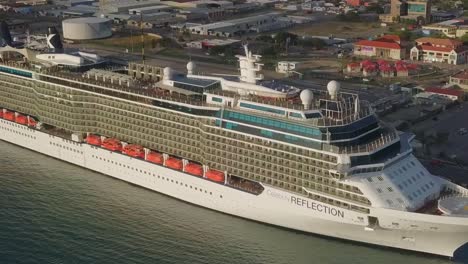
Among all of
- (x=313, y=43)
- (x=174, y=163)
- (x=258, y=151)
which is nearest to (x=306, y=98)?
(x=258, y=151)

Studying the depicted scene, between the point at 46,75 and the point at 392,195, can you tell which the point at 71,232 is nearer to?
the point at 46,75

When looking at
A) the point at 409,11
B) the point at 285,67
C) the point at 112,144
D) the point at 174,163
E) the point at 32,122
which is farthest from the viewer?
the point at 409,11

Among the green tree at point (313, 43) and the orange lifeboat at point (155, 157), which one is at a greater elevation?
the green tree at point (313, 43)

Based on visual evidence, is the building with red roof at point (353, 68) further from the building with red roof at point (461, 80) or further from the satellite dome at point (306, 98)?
the satellite dome at point (306, 98)

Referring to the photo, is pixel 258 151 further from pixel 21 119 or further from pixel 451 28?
pixel 451 28

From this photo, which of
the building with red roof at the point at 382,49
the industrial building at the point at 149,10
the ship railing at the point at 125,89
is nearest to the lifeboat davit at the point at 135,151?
the ship railing at the point at 125,89

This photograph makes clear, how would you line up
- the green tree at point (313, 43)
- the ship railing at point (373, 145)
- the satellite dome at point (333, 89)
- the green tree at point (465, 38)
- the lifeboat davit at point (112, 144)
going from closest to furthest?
the ship railing at point (373, 145)
the satellite dome at point (333, 89)
the lifeboat davit at point (112, 144)
the green tree at point (465, 38)
the green tree at point (313, 43)

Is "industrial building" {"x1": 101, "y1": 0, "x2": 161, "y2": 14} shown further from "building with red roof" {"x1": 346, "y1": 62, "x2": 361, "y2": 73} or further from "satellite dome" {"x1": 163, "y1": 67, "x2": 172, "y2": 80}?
"satellite dome" {"x1": 163, "y1": 67, "x2": 172, "y2": 80}
